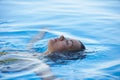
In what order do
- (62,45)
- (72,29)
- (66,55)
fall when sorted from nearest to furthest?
(62,45), (66,55), (72,29)

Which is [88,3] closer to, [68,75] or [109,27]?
[109,27]

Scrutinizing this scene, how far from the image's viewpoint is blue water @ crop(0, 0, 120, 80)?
6645 mm

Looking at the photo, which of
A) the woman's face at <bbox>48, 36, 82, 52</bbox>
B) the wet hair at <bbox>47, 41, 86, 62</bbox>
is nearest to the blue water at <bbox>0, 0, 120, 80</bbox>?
the wet hair at <bbox>47, 41, 86, 62</bbox>

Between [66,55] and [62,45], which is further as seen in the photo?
[66,55]

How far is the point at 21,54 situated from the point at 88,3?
5.72m

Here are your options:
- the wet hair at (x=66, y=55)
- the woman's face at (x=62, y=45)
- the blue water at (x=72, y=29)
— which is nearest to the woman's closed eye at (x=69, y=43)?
the woman's face at (x=62, y=45)

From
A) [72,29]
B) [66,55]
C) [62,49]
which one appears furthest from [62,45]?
[72,29]

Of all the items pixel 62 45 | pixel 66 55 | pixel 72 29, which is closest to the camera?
pixel 62 45

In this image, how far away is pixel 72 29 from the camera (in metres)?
9.67

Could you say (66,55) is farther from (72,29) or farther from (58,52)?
(72,29)

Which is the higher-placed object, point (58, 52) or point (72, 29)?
point (72, 29)

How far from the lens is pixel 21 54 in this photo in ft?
23.5

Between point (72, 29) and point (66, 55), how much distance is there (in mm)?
2737

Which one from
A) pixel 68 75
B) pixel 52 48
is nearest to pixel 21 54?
pixel 52 48
